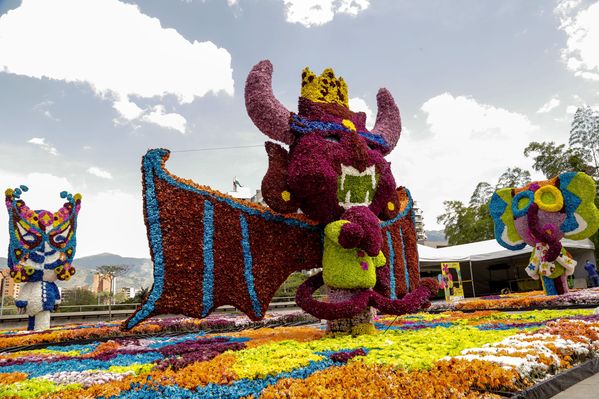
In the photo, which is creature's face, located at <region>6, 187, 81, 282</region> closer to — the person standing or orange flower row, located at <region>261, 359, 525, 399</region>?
orange flower row, located at <region>261, 359, 525, 399</region>

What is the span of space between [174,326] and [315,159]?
816cm

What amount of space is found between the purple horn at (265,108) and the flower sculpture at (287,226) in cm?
2

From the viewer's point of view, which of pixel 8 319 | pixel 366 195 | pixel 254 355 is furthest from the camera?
pixel 8 319

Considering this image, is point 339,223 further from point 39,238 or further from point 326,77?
point 39,238

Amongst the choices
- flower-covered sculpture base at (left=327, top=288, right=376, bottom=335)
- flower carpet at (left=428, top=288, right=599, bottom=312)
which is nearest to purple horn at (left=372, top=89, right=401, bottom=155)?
flower-covered sculpture base at (left=327, top=288, right=376, bottom=335)

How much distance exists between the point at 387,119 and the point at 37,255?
11.2m

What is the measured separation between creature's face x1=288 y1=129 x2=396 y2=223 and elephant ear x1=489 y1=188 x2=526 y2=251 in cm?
955

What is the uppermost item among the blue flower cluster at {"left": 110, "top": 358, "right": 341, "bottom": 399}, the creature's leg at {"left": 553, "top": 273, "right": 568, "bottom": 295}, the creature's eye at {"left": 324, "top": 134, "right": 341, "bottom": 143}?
the creature's eye at {"left": 324, "top": 134, "right": 341, "bottom": 143}

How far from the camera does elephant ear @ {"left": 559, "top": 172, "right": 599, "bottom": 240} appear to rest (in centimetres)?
1302

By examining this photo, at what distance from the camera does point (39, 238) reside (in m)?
12.8

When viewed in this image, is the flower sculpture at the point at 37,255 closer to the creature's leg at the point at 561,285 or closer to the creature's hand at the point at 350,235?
the creature's hand at the point at 350,235

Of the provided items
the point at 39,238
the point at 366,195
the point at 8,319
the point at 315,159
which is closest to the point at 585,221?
the point at 366,195

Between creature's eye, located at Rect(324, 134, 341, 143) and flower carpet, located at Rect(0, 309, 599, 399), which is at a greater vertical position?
creature's eye, located at Rect(324, 134, 341, 143)

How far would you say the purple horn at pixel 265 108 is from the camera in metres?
7.30
